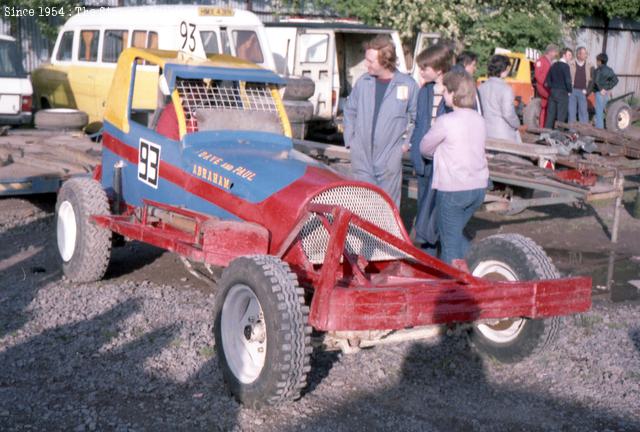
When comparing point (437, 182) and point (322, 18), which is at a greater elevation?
point (322, 18)

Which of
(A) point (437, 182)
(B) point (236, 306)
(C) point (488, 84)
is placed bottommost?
(B) point (236, 306)

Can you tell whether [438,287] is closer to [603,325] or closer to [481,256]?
[481,256]

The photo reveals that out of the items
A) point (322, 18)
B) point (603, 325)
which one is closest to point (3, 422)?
point (603, 325)

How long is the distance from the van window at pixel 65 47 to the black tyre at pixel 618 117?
1025 cm

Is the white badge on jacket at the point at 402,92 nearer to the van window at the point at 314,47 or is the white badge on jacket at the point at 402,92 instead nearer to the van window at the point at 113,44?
the van window at the point at 113,44

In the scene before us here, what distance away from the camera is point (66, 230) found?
7.52 m

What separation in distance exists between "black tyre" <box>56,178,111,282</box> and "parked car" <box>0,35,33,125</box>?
7.55 meters

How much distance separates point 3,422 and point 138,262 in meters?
3.64

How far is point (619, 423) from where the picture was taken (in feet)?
16.2

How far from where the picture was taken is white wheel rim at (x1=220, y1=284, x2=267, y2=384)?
198 inches

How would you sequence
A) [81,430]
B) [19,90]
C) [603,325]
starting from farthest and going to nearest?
1. [19,90]
2. [603,325]
3. [81,430]

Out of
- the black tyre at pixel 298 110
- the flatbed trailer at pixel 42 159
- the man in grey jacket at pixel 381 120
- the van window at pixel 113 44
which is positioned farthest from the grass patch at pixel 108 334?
the van window at pixel 113 44

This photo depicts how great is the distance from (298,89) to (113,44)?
333cm

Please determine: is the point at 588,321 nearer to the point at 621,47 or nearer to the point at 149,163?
the point at 149,163
